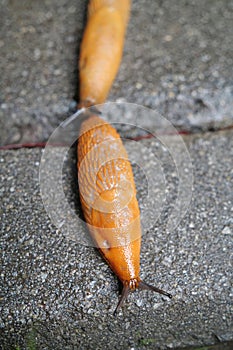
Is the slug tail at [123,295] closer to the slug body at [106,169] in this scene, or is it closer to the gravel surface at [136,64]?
the slug body at [106,169]

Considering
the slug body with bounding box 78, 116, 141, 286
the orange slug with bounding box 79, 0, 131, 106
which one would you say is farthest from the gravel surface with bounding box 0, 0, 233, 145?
the slug body with bounding box 78, 116, 141, 286

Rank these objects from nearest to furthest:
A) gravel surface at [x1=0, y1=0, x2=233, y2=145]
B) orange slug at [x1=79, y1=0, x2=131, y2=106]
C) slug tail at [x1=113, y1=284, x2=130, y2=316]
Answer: slug tail at [x1=113, y1=284, x2=130, y2=316] < orange slug at [x1=79, y1=0, x2=131, y2=106] < gravel surface at [x1=0, y1=0, x2=233, y2=145]

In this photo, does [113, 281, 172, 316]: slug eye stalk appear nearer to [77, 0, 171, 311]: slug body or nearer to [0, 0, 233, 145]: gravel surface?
[77, 0, 171, 311]: slug body

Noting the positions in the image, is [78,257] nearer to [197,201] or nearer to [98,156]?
[98,156]

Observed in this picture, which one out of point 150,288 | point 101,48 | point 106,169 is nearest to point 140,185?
point 106,169

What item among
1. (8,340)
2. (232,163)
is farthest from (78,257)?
(232,163)

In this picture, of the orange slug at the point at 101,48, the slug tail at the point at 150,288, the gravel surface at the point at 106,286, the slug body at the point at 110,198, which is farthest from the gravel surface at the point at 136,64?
the slug tail at the point at 150,288
